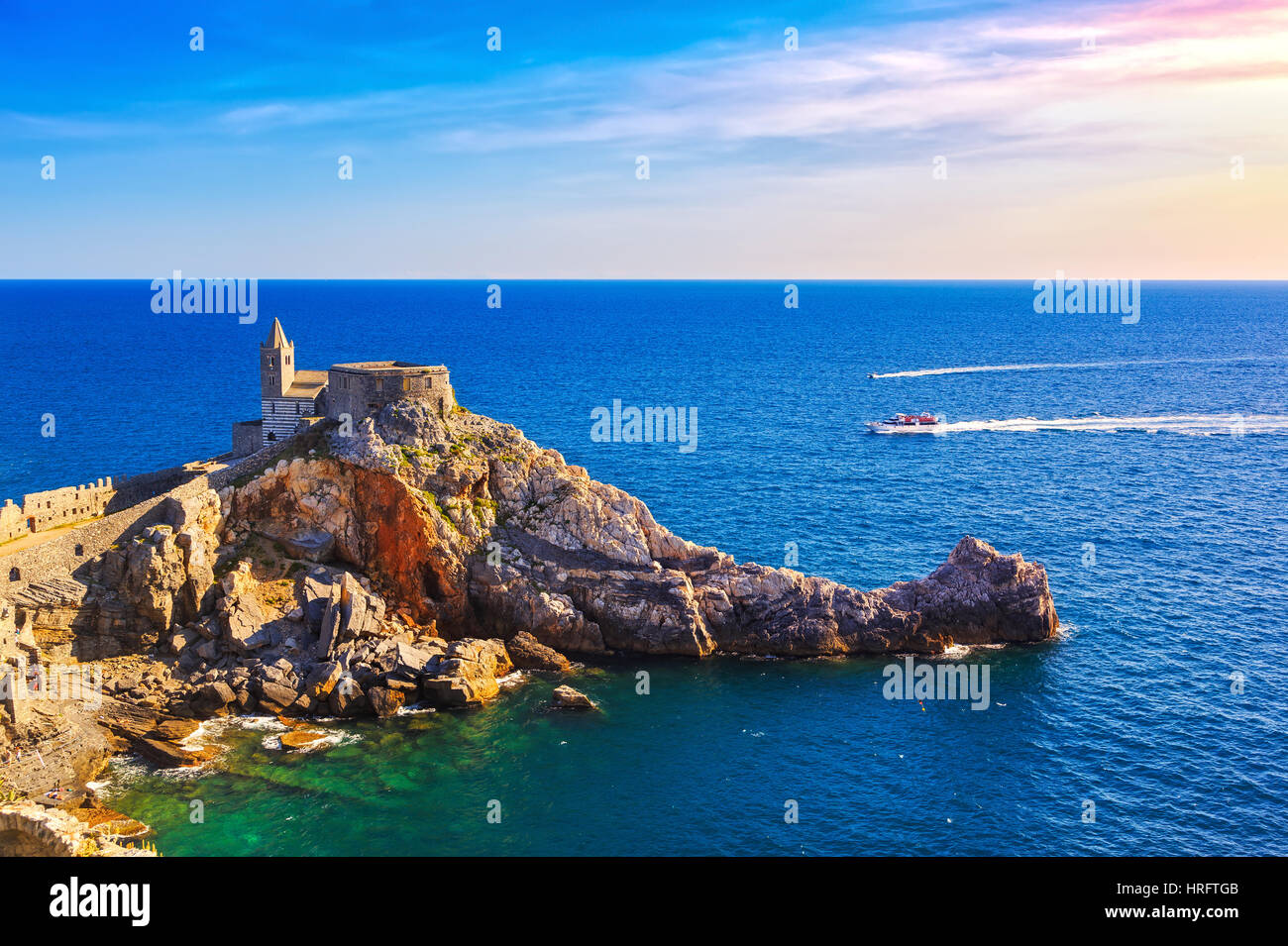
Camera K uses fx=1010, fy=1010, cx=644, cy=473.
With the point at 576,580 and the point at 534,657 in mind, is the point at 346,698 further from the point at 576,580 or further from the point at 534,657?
the point at 576,580

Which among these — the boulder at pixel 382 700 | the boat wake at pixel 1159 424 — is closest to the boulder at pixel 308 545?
the boulder at pixel 382 700

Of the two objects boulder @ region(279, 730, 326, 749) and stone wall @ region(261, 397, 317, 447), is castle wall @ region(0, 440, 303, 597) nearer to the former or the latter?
stone wall @ region(261, 397, 317, 447)

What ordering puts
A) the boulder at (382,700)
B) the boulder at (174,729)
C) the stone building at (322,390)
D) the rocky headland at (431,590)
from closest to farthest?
the boulder at (174,729), the boulder at (382,700), the rocky headland at (431,590), the stone building at (322,390)

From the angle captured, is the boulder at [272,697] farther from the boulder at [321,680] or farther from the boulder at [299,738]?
the boulder at [299,738]

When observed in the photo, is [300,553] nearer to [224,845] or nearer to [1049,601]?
[224,845]
